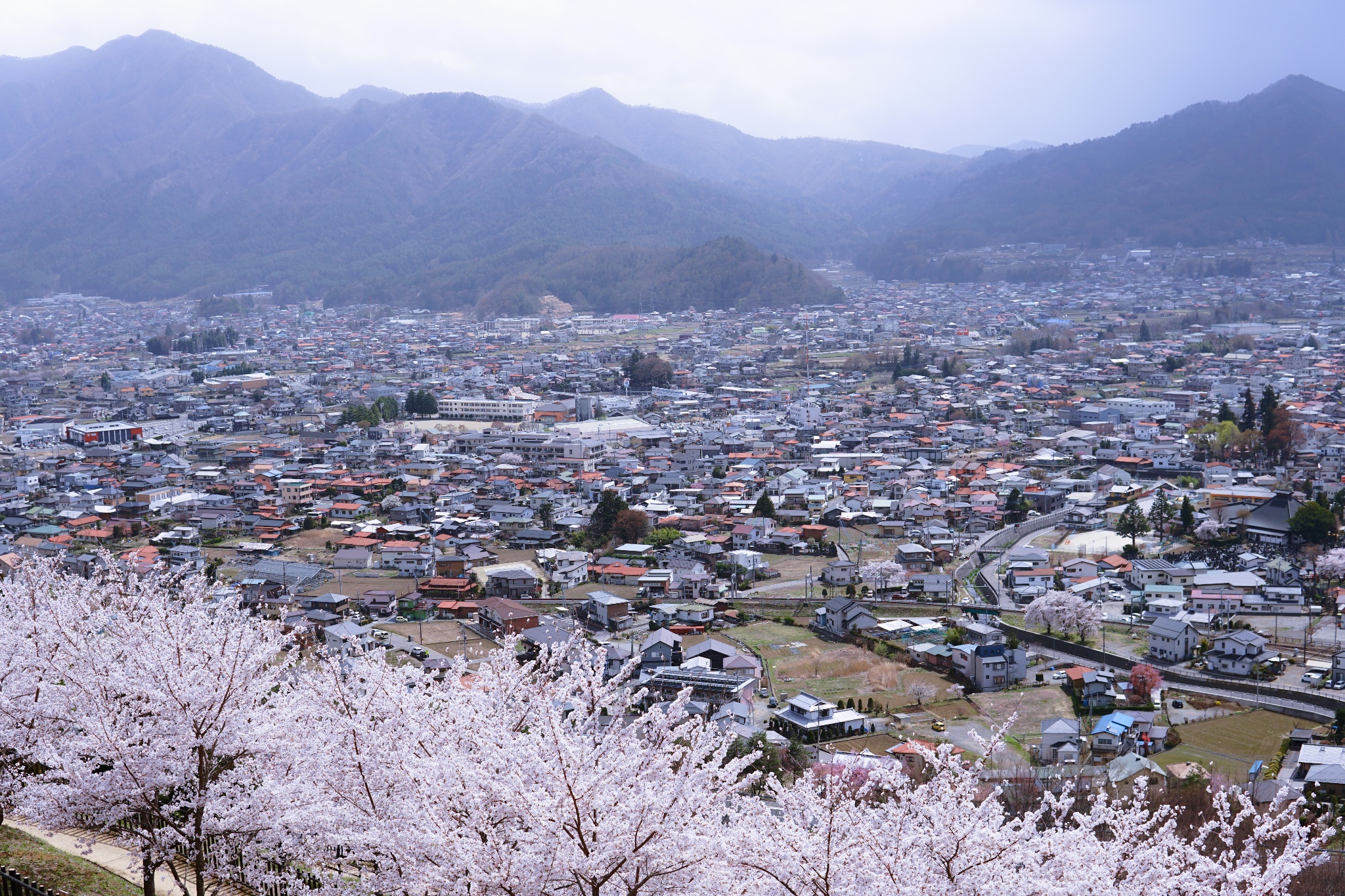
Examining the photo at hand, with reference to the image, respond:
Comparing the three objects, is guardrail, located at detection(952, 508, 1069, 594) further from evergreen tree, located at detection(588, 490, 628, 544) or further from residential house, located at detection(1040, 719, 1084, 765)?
residential house, located at detection(1040, 719, 1084, 765)

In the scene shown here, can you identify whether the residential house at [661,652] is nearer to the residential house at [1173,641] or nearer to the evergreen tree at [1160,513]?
the residential house at [1173,641]

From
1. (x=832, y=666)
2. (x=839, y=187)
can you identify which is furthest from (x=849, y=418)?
(x=839, y=187)

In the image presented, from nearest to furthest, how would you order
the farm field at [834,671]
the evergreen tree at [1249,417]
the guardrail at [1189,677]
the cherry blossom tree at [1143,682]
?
the guardrail at [1189,677] < the cherry blossom tree at [1143,682] < the farm field at [834,671] < the evergreen tree at [1249,417]

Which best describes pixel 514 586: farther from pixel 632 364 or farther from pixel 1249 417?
pixel 632 364

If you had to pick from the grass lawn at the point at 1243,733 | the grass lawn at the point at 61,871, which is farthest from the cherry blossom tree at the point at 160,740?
the grass lawn at the point at 1243,733

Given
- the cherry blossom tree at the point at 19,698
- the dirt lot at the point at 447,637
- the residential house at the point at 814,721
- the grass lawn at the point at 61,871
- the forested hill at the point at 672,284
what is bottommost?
the dirt lot at the point at 447,637

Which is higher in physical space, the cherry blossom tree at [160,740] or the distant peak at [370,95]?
the distant peak at [370,95]
